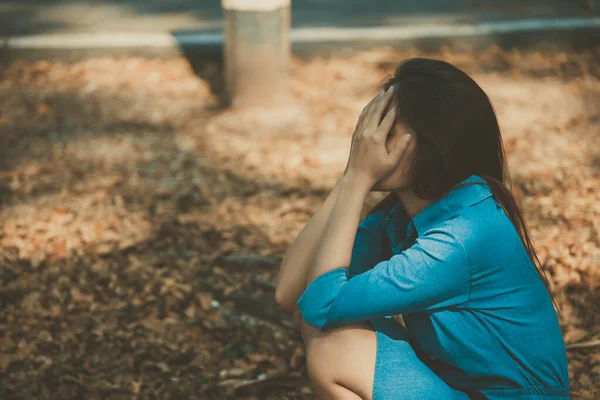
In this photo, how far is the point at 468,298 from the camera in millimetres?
2055

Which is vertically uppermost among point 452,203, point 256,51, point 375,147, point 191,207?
point 375,147

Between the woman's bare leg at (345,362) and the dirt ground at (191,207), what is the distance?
785 mm

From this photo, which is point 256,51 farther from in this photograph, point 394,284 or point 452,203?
point 394,284

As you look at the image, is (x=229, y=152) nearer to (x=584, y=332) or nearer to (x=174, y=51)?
(x=174, y=51)

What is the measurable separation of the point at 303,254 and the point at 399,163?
1.44ft

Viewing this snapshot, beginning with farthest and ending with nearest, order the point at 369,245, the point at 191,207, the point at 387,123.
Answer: the point at 191,207 < the point at 369,245 < the point at 387,123

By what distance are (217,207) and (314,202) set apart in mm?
549

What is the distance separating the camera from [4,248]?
397 cm

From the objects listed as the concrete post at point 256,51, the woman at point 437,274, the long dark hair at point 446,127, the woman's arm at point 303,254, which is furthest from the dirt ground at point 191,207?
the long dark hair at point 446,127

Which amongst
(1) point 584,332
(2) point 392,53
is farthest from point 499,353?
(2) point 392,53

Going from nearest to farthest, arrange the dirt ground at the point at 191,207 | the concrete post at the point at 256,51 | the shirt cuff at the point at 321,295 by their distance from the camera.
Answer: the shirt cuff at the point at 321,295 < the dirt ground at the point at 191,207 < the concrete post at the point at 256,51

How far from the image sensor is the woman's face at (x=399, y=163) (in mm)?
2076

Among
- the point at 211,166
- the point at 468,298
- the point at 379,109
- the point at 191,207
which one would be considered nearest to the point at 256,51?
the point at 211,166

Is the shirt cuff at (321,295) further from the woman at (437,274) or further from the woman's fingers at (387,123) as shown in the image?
the woman's fingers at (387,123)
